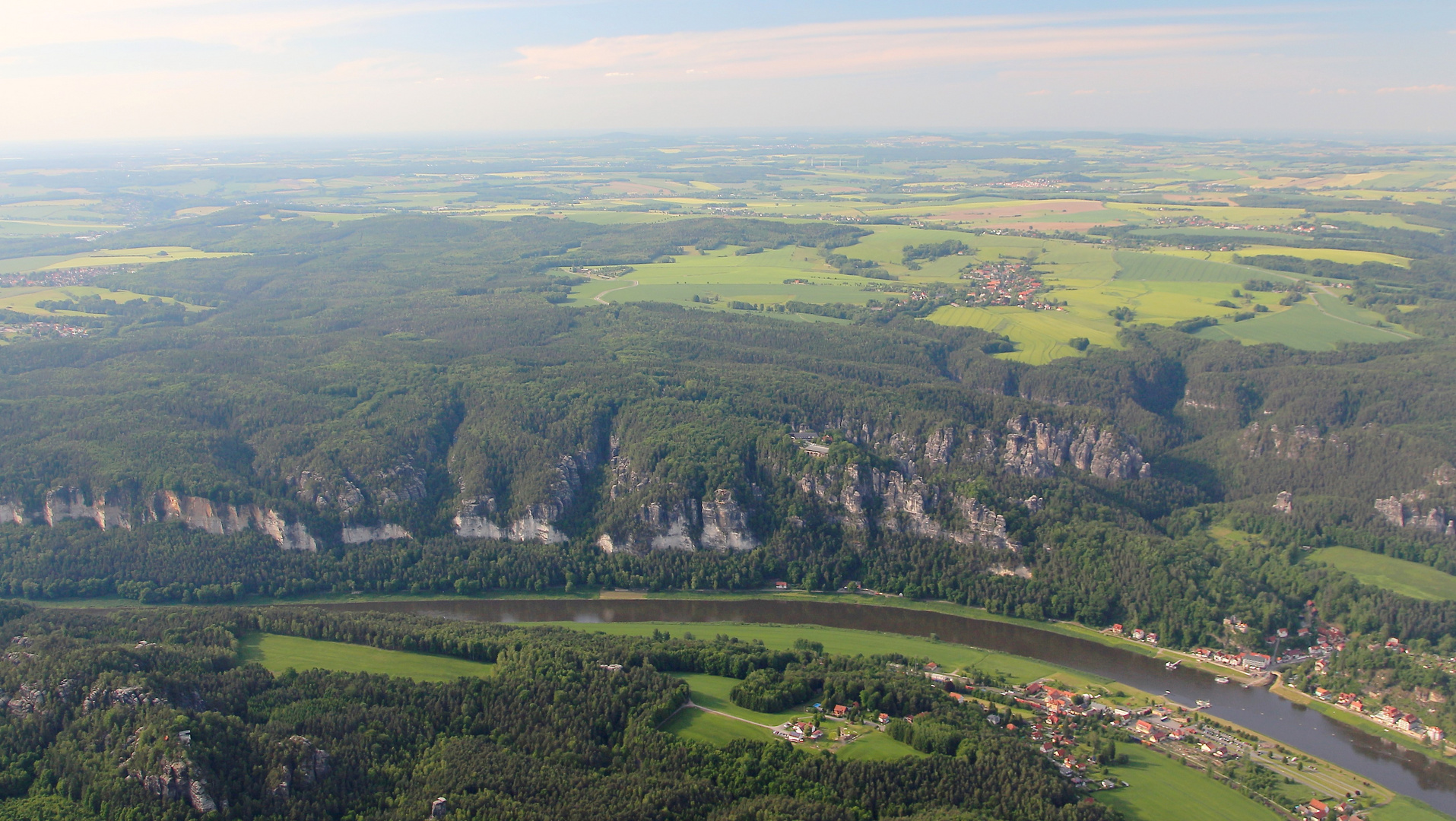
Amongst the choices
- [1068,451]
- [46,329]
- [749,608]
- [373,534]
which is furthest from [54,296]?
[1068,451]

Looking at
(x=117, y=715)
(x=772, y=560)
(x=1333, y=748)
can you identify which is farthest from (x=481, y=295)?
(x=1333, y=748)

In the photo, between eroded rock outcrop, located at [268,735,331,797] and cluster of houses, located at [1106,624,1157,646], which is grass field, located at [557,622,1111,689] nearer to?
cluster of houses, located at [1106,624,1157,646]

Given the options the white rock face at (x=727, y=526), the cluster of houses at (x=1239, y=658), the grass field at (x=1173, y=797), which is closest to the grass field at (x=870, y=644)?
the cluster of houses at (x=1239, y=658)

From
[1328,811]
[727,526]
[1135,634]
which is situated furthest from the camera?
[727,526]

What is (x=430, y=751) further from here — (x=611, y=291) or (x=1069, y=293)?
(x=1069, y=293)

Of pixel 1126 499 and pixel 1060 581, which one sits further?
pixel 1126 499

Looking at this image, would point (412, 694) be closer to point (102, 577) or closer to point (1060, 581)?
point (102, 577)
